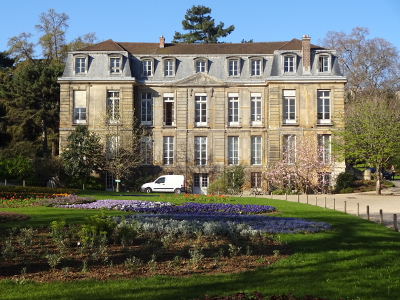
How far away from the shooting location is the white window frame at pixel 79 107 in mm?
38125

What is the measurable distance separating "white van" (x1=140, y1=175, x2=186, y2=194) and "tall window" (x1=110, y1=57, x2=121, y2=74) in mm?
9385

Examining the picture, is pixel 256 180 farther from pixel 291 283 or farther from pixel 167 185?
pixel 291 283

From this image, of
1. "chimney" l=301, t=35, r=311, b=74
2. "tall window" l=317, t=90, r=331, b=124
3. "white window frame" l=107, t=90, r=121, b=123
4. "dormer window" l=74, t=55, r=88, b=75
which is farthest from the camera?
"dormer window" l=74, t=55, r=88, b=75

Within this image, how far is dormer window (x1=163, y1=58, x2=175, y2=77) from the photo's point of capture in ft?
129

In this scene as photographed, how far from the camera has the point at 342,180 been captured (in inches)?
1367

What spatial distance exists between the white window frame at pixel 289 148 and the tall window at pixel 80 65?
16.1 metres

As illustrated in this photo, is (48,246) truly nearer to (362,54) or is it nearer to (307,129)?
(307,129)

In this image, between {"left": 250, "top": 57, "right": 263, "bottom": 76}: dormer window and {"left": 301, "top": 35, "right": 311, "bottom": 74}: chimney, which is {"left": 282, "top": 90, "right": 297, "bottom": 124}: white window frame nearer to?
{"left": 301, "top": 35, "right": 311, "bottom": 74}: chimney

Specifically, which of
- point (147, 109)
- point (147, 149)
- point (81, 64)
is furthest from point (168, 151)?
point (81, 64)

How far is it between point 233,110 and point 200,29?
23112mm

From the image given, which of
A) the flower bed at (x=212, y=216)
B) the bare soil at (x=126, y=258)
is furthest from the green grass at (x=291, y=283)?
the flower bed at (x=212, y=216)

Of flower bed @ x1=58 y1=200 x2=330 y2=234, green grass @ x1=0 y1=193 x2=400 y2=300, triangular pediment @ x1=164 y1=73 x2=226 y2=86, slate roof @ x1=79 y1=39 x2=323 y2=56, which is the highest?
slate roof @ x1=79 y1=39 x2=323 y2=56

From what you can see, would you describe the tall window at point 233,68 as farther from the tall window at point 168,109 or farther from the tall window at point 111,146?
the tall window at point 111,146

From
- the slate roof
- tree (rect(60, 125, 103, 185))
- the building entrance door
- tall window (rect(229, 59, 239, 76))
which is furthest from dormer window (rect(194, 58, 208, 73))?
tree (rect(60, 125, 103, 185))
